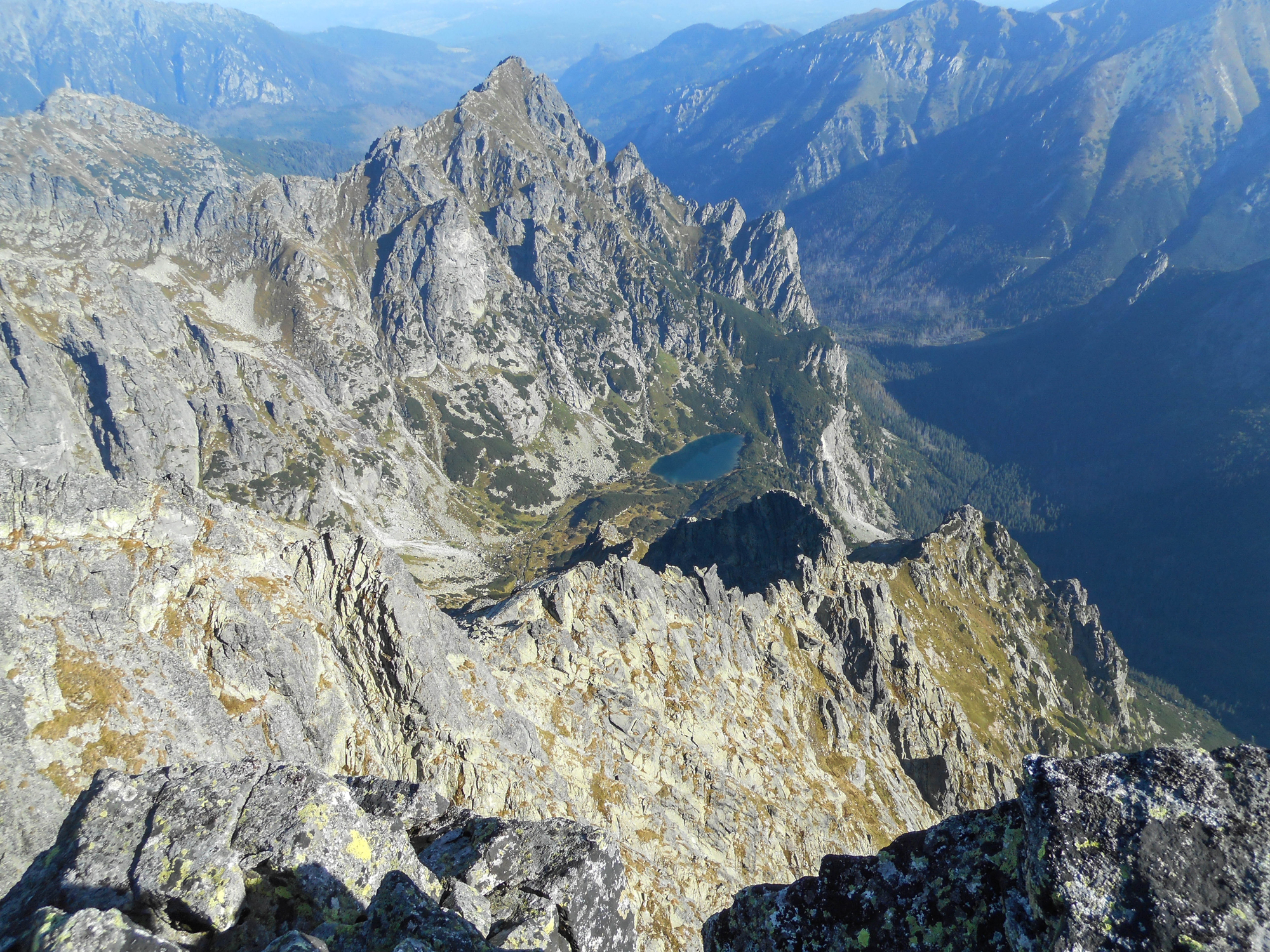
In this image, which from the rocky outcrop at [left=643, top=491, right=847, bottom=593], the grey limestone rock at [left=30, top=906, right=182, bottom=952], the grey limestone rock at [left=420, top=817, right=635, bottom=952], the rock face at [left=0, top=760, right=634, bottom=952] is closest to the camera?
the grey limestone rock at [left=30, top=906, right=182, bottom=952]

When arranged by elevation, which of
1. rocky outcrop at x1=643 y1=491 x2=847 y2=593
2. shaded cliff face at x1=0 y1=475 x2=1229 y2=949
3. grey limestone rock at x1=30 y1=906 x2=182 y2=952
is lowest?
rocky outcrop at x1=643 y1=491 x2=847 y2=593

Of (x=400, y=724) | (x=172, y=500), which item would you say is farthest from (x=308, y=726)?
(x=172, y=500)

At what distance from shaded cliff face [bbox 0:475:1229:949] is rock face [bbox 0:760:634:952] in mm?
5992

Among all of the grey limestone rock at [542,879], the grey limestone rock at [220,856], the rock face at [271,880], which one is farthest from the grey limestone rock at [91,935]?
the grey limestone rock at [542,879]

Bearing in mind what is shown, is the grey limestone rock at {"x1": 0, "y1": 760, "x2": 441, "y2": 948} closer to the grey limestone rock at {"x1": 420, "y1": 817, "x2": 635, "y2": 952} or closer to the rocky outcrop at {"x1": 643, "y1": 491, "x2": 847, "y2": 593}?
the grey limestone rock at {"x1": 420, "y1": 817, "x2": 635, "y2": 952}

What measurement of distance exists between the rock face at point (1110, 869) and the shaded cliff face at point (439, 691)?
1153cm

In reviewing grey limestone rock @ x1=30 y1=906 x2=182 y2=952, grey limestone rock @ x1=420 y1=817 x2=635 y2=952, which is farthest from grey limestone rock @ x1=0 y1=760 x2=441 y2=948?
grey limestone rock @ x1=30 y1=906 x2=182 y2=952

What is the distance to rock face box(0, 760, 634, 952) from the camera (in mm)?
13375

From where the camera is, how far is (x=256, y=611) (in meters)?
41.7

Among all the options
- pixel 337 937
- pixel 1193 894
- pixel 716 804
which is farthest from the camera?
pixel 716 804

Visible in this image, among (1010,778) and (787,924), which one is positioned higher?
(787,924)

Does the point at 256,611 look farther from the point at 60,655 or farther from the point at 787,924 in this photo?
the point at 787,924

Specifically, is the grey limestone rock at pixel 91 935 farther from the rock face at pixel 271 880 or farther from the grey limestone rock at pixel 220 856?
the grey limestone rock at pixel 220 856

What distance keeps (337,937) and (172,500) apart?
38.8m
